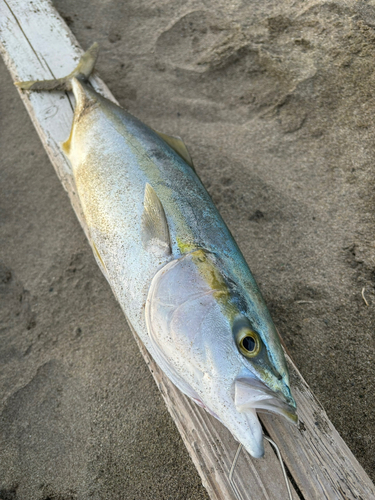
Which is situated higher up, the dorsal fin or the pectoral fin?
the pectoral fin

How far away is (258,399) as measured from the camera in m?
1.15

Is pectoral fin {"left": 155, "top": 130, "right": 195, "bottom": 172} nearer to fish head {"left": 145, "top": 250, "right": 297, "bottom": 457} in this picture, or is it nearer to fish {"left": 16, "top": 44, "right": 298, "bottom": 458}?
fish {"left": 16, "top": 44, "right": 298, "bottom": 458}

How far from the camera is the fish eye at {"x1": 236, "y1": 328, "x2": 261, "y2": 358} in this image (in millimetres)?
1216

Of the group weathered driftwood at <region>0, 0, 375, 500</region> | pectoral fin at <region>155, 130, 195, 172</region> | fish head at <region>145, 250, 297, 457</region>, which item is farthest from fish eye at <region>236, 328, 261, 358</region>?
pectoral fin at <region>155, 130, 195, 172</region>

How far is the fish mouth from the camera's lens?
1.15m

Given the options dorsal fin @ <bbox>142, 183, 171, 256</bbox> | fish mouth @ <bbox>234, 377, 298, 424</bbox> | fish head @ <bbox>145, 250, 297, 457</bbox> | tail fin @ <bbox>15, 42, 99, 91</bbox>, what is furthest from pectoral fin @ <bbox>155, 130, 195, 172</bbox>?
fish mouth @ <bbox>234, 377, 298, 424</bbox>

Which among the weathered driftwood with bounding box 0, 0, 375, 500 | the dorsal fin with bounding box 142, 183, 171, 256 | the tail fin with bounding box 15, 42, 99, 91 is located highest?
the tail fin with bounding box 15, 42, 99, 91

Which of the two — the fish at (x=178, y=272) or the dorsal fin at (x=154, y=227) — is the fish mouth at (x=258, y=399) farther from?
the dorsal fin at (x=154, y=227)

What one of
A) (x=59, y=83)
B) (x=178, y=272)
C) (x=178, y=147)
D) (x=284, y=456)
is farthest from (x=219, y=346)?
(x=59, y=83)

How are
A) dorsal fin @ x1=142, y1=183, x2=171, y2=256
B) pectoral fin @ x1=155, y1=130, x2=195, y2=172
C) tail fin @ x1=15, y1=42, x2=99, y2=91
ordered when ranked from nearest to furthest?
dorsal fin @ x1=142, y1=183, x2=171, y2=256 < pectoral fin @ x1=155, y1=130, x2=195, y2=172 < tail fin @ x1=15, y1=42, x2=99, y2=91

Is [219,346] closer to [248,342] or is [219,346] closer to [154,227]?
[248,342]

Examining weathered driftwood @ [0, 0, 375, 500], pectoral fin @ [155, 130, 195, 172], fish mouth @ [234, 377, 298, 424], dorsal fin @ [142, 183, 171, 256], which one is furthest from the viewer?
pectoral fin @ [155, 130, 195, 172]

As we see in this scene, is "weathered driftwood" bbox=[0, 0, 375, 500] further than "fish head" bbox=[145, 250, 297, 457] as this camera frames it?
Yes

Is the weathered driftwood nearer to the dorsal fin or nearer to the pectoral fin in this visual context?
the dorsal fin
